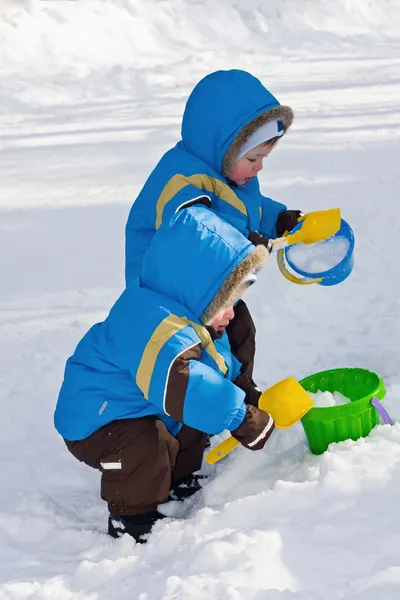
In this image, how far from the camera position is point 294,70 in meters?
10.6

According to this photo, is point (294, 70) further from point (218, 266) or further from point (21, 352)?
point (218, 266)

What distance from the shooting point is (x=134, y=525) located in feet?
7.95

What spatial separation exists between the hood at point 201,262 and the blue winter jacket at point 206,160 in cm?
43

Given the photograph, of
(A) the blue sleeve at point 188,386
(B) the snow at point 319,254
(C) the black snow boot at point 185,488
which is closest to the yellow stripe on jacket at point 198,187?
(B) the snow at point 319,254

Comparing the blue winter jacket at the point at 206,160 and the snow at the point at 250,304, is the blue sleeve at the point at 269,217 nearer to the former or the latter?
the blue winter jacket at the point at 206,160

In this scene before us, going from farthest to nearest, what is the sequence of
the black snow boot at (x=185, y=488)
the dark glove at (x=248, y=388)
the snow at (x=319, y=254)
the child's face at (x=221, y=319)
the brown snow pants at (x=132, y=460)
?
the snow at (x=319, y=254) → the dark glove at (x=248, y=388) → the black snow boot at (x=185, y=488) → the brown snow pants at (x=132, y=460) → the child's face at (x=221, y=319)

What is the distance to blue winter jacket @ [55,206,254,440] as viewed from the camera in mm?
2150

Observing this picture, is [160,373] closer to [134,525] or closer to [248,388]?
[134,525]

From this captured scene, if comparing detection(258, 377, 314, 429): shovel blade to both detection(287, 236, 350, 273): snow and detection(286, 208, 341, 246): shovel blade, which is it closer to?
detection(286, 208, 341, 246): shovel blade

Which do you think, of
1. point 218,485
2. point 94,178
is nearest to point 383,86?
point 94,178

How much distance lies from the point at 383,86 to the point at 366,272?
5.41 m

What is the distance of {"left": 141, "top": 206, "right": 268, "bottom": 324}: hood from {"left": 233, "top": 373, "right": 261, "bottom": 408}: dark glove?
648 millimetres

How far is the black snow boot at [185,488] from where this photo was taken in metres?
2.64

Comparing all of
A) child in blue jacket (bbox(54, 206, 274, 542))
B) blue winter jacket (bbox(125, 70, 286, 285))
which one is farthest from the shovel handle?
blue winter jacket (bbox(125, 70, 286, 285))
